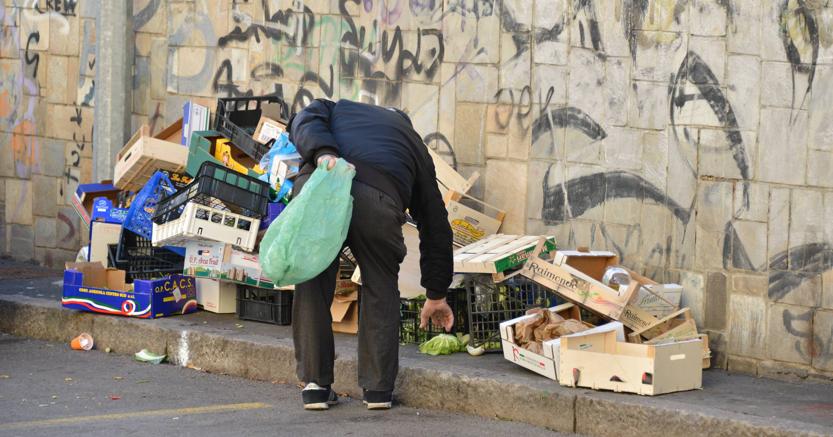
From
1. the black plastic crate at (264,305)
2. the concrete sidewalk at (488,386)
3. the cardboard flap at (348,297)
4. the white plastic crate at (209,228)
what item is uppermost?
the white plastic crate at (209,228)

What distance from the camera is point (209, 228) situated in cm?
811

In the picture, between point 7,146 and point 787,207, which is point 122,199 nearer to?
point 7,146

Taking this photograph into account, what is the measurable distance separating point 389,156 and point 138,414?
1.88m

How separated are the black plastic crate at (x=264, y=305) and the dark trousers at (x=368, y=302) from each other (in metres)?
1.68

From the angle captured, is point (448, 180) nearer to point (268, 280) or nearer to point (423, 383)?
point (268, 280)

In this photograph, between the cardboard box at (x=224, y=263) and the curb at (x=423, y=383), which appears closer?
the curb at (x=423, y=383)

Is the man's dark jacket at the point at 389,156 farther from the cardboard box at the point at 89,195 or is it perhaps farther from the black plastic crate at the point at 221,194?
the cardboard box at the point at 89,195

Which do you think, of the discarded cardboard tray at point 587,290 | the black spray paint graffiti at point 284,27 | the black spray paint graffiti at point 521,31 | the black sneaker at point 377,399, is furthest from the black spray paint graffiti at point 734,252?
the black spray paint graffiti at point 284,27

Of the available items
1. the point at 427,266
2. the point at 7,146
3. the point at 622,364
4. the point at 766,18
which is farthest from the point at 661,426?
the point at 7,146

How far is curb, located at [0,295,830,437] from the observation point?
6156 mm

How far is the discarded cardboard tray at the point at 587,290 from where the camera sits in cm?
729

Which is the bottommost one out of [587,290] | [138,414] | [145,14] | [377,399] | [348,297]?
[138,414]

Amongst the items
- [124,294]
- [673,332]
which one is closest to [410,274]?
[673,332]

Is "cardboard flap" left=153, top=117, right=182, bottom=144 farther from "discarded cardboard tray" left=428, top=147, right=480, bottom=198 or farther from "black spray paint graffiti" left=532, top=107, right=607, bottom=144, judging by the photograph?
"black spray paint graffiti" left=532, top=107, right=607, bottom=144
